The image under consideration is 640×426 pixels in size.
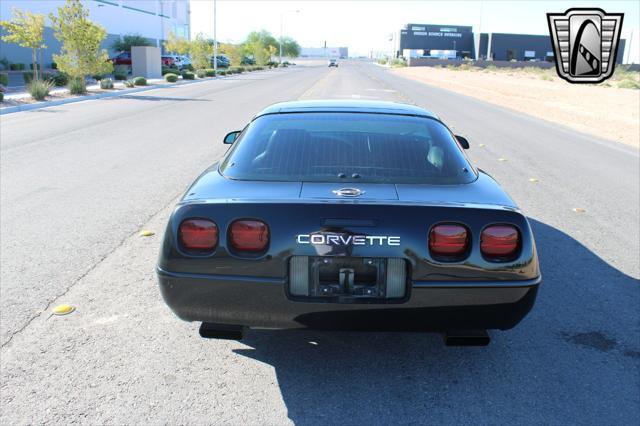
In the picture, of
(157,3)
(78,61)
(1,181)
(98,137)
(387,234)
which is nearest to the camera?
(387,234)

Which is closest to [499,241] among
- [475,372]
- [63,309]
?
[475,372]

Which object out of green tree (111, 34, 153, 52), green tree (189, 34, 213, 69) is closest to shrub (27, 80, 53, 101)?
green tree (189, 34, 213, 69)

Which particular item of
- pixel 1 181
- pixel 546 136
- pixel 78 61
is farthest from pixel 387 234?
pixel 78 61

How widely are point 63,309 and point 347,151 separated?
85.0 inches

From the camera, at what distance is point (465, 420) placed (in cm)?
288

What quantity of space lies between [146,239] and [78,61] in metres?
24.8

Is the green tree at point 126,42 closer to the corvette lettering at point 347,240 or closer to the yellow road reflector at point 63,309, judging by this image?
the yellow road reflector at point 63,309

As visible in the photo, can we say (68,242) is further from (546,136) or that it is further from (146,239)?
(546,136)

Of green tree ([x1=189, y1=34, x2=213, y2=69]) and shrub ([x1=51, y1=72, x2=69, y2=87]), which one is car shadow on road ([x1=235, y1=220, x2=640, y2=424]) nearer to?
shrub ([x1=51, y1=72, x2=69, y2=87])

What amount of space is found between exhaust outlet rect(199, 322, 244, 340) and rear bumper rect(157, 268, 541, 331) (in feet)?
0.30

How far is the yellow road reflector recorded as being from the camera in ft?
13.2

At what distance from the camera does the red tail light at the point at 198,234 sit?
297 cm

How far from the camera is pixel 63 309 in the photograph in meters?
4.06

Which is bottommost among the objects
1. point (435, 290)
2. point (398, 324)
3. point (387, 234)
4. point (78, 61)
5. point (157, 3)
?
point (398, 324)
